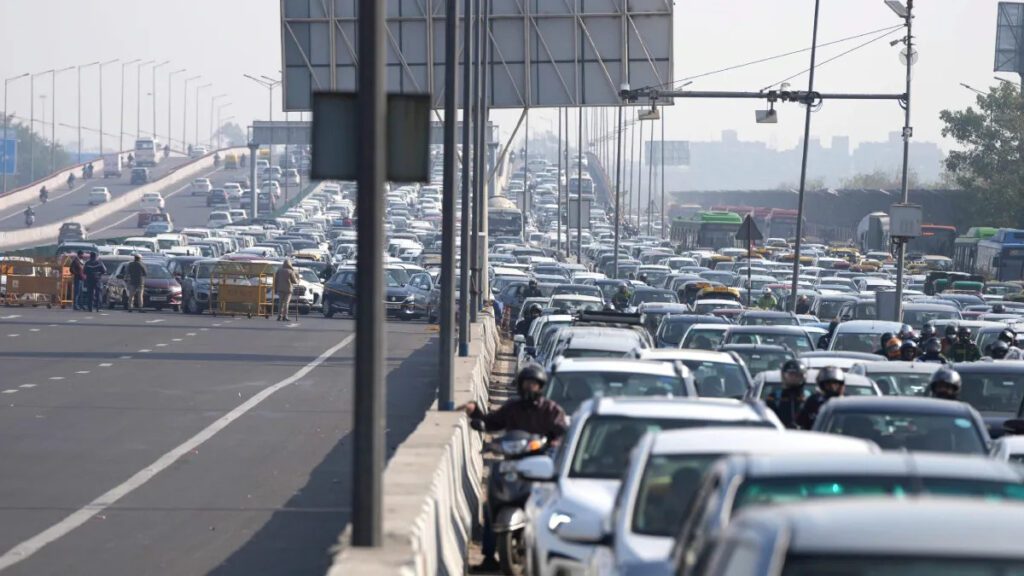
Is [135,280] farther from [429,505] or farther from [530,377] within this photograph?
[429,505]

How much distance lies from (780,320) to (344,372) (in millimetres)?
8087

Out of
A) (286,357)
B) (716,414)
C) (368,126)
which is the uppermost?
(368,126)

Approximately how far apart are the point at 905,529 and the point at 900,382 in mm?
14765

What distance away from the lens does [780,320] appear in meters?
31.6

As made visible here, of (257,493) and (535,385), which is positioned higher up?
(535,385)

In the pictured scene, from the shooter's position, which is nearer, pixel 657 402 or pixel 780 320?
pixel 657 402

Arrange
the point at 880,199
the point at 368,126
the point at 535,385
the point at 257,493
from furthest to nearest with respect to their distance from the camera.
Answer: the point at 880,199 → the point at 257,493 → the point at 535,385 → the point at 368,126

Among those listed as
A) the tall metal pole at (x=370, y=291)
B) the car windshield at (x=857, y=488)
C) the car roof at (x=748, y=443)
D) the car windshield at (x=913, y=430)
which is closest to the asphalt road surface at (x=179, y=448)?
the car windshield at (x=913, y=430)

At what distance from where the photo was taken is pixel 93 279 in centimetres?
4881

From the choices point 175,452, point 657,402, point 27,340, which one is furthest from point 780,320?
point 657,402

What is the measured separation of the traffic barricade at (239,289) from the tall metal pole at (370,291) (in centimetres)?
4216

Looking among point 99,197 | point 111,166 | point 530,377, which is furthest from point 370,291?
point 111,166

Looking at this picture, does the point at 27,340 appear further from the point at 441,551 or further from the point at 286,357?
the point at 441,551

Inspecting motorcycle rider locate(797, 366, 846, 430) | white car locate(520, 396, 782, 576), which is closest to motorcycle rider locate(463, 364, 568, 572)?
white car locate(520, 396, 782, 576)
